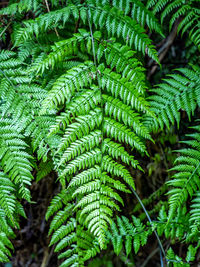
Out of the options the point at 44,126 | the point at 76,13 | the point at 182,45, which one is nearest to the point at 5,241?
the point at 44,126

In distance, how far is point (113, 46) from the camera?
178 centimetres

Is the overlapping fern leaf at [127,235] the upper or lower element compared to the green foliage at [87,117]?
lower

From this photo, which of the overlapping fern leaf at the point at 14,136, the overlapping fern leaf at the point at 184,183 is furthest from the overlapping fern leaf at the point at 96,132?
the overlapping fern leaf at the point at 184,183

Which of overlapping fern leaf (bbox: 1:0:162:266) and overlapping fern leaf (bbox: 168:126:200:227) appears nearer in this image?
overlapping fern leaf (bbox: 1:0:162:266)

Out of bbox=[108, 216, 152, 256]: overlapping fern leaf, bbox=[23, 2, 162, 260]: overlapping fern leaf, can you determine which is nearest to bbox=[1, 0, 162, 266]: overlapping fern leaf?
bbox=[23, 2, 162, 260]: overlapping fern leaf

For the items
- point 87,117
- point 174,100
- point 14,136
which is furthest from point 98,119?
point 174,100

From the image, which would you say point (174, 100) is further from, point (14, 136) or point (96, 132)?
point (14, 136)

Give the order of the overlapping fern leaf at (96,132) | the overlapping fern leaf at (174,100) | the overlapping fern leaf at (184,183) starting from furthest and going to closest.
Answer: the overlapping fern leaf at (174,100)
the overlapping fern leaf at (184,183)
the overlapping fern leaf at (96,132)

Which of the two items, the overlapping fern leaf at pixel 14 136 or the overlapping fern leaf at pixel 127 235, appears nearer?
the overlapping fern leaf at pixel 14 136

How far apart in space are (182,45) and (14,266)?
407 centimetres

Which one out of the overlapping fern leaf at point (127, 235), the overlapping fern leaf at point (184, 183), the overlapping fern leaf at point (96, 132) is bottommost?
the overlapping fern leaf at point (127, 235)

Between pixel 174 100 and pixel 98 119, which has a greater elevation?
pixel 174 100

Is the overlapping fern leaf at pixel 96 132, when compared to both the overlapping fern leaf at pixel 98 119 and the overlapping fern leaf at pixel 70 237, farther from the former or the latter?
the overlapping fern leaf at pixel 70 237

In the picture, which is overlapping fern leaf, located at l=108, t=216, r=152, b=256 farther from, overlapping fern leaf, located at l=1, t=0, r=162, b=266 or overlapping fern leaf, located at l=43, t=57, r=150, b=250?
overlapping fern leaf, located at l=43, t=57, r=150, b=250
